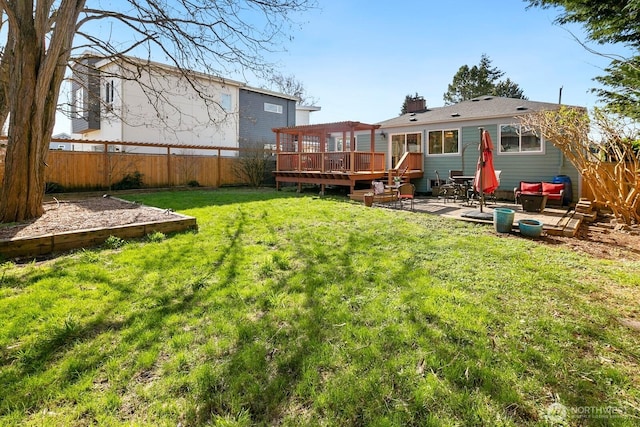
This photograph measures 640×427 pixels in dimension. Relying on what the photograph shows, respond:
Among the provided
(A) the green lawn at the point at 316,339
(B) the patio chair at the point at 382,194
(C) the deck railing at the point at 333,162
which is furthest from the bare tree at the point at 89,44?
(C) the deck railing at the point at 333,162

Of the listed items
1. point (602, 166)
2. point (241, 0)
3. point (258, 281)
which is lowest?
point (258, 281)

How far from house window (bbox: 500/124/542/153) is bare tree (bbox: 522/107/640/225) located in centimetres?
276

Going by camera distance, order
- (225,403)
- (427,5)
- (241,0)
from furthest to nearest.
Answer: (427,5)
(241,0)
(225,403)

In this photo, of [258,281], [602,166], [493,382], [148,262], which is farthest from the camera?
[602,166]

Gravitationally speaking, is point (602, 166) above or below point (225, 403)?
above

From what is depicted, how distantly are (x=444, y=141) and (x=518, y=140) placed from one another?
2.69 metres

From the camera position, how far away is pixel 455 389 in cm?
204

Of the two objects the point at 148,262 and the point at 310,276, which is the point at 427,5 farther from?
the point at 148,262

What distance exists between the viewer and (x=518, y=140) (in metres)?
11.5

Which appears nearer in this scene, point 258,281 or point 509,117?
point 258,281

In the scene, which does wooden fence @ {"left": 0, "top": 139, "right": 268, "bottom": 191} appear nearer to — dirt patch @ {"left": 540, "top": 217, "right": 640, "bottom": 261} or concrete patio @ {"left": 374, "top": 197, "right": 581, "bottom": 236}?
concrete patio @ {"left": 374, "top": 197, "right": 581, "bottom": 236}

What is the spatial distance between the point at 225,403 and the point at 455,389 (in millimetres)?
1403

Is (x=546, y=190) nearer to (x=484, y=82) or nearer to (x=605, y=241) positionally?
(x=605, y=241)

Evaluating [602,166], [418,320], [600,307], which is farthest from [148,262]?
[602,166]
